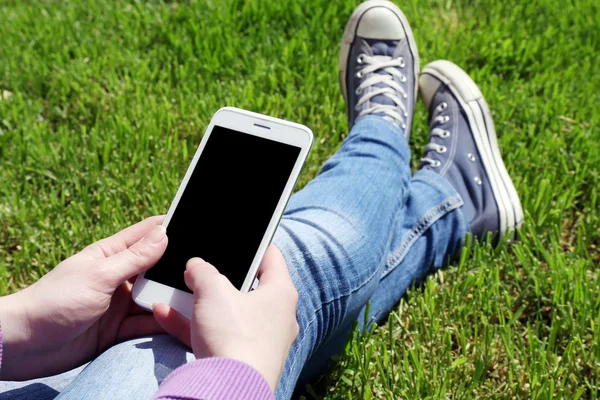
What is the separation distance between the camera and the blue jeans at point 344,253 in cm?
126

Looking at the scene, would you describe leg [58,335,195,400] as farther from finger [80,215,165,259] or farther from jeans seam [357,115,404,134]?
jeans seam [357,115,404,134]

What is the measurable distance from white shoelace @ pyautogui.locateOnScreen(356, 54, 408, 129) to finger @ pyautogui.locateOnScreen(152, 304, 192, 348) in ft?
4.07

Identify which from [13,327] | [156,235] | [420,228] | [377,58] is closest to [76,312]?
[13,327]

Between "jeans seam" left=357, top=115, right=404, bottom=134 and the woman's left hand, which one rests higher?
"jeans seam" left=357, top=115, right=404, bottom=134

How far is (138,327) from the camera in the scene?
140 centimetres

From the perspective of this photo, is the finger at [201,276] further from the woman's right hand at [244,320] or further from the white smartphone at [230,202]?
the white smartphone at [230,202]

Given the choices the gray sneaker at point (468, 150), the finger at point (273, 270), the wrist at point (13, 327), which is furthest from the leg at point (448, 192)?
the wrist at point (13, 327)

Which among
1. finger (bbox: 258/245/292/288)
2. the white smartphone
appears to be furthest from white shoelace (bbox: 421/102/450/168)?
finger (bbox: 258/245/292/288)

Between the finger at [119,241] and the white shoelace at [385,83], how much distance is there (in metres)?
1.12

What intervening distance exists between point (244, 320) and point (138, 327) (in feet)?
1.28

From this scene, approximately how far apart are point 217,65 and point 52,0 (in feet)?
3.77

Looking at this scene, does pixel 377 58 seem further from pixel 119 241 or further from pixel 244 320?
pixel 244 320

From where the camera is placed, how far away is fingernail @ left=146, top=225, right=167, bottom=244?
1.35 metres

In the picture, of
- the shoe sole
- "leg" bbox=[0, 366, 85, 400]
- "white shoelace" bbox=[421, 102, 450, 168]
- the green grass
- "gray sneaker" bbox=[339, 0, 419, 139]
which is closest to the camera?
"leg" bbox=[0, 366, 85, 400]
